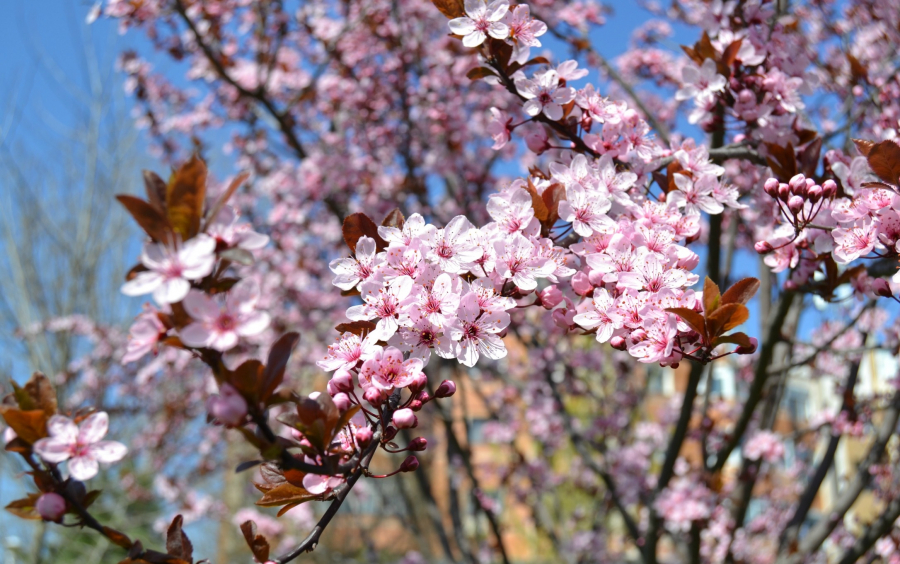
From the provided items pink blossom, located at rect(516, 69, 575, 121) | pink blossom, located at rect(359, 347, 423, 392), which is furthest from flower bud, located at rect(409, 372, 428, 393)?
pink blossom, located at rect(516, 69, 575, 121)

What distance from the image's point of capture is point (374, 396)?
1.19 metres

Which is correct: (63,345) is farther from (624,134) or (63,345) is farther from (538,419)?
(624,134)

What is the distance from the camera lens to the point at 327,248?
5.67 metres

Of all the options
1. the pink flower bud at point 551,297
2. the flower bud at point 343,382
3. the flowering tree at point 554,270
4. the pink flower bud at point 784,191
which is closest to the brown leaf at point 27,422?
the flowering tree at point 554,270

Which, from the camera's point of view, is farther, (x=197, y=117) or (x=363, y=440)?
(x=197, y=117)

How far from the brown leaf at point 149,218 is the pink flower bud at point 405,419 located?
0.52 meters

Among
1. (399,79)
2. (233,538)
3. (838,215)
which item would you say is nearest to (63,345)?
(399,79)

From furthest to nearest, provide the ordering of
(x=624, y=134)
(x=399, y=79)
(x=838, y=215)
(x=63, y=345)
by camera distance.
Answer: (x=63, y=345) → (x=399, y=79) → (x=624, y=134) → (x=838, y=215)

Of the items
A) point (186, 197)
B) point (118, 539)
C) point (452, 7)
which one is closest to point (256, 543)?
point (118, 539)

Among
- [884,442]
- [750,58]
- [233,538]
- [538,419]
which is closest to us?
[750,58]

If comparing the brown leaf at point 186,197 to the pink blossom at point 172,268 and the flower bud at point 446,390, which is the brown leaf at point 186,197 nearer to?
the pink blossom at point 172,268

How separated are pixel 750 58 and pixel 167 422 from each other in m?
7.76

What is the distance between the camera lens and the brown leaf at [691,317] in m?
1.18

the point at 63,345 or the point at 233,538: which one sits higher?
the point at 63,345
